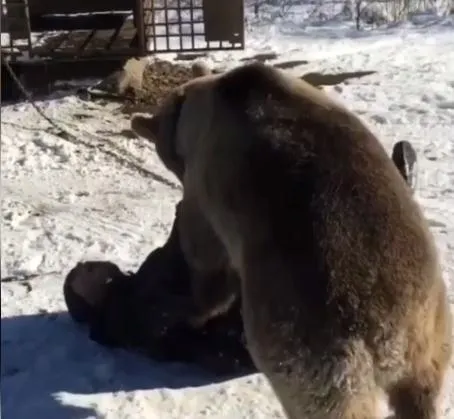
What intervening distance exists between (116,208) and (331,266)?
362cm

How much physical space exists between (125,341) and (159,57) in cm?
626

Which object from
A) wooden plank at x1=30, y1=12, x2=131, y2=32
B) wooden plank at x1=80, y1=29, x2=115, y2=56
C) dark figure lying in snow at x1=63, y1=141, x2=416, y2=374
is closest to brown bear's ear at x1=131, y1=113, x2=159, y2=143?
dark figure lying in snow at x1=63, y1=141, x2=416, y2=374

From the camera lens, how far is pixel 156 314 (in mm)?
4805

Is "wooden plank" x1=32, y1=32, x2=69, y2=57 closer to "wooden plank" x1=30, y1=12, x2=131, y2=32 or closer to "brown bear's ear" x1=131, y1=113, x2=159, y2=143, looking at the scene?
Result: "wooden plank" x1=30, y1=12, x2=131, y2=32

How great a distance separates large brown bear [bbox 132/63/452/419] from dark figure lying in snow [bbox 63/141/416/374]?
35.3 inches

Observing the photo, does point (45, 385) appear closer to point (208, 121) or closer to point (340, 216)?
point (208, 121)

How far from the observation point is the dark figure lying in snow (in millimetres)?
4766

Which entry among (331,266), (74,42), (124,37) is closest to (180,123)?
(331,266)

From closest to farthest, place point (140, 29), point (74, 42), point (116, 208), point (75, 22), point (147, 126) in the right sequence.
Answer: point (147, 126)
point (116, 208)
point (140, 29)
point (75, 22)
point (74, 42)

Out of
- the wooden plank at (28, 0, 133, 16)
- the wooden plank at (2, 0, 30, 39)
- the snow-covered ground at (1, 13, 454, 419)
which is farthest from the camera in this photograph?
the wooden plank at (28, 0, 133, 16)

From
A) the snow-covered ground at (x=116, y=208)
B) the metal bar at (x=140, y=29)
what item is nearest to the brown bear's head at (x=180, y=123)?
the snow-covered ground at (x=116, y=208)

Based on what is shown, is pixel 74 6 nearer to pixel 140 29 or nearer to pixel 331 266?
pixel 140 29

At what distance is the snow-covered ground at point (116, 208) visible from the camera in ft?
14.9

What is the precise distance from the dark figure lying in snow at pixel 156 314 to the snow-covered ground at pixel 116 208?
8 centimetres
